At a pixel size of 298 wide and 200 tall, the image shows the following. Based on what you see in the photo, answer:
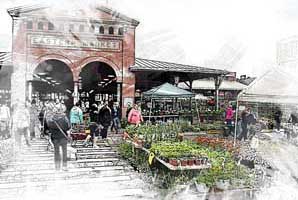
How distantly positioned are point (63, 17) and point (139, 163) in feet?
6.70

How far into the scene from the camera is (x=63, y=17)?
66.8 inches

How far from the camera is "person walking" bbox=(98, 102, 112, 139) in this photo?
4240mm

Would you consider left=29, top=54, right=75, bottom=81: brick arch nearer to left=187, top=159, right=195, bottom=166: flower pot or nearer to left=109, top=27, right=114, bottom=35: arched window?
left=109, top=27, right=114, bottom=35: arched window

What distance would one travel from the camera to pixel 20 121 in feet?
8.89

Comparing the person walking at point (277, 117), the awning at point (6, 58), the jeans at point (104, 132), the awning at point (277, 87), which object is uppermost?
the awning at point (6, 58)

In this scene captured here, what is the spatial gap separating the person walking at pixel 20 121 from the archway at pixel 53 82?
4.1 inches

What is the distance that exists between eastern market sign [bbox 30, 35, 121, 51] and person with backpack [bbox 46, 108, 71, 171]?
3.26ft

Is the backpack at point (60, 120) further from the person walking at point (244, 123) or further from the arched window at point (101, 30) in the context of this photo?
the person walking at point (244, 123)

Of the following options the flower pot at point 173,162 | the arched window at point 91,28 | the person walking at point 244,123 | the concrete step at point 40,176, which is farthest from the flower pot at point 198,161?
the arched window at point 91,28

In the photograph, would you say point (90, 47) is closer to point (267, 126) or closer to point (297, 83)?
point (297, 83)

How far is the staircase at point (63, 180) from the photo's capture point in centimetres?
228

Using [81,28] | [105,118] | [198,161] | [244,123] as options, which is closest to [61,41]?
[81,28]

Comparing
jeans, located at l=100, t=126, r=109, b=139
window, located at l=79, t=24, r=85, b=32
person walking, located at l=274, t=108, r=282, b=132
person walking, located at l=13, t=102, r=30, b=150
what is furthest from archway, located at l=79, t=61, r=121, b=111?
jeans, located at l=100, t=126, r=109, b=139

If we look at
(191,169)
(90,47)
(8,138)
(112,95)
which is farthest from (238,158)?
(8,138)
